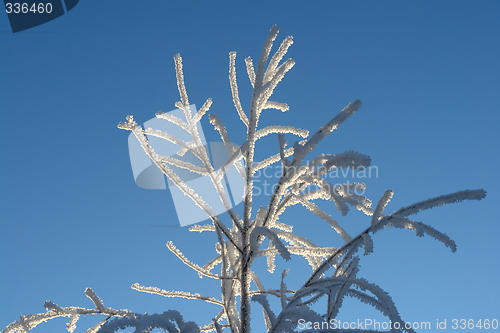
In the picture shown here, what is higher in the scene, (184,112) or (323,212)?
(184,112)

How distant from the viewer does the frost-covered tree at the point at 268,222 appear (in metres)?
2.58

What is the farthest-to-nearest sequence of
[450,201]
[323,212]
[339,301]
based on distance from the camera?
[323,212]
[339,301]
[450,201]

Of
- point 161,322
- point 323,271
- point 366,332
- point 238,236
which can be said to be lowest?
point 366,332

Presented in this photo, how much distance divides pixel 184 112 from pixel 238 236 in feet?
4.10

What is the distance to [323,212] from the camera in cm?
339

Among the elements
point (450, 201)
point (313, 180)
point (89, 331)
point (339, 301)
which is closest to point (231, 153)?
point (313, 180)

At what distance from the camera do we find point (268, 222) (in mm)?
3488

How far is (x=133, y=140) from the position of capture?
13.3 feet

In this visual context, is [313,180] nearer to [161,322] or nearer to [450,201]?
[450,201]

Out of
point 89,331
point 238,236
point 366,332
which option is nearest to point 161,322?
point 366,332

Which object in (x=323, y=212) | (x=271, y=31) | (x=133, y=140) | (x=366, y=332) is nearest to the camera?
(x=366, y=332)

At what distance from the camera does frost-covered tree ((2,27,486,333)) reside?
2.58m

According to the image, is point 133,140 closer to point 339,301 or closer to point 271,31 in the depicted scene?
point 271,31

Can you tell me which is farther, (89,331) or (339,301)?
(89,331)
